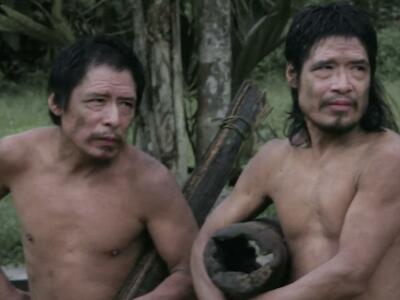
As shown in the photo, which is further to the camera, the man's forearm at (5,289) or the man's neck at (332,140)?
the man's forearm at (5,289)

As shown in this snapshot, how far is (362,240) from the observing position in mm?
3863

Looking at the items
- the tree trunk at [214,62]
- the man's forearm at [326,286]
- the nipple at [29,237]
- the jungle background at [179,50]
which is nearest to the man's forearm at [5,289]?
the nipple at [29,237]

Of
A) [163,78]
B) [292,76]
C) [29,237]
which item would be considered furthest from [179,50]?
[292,76]

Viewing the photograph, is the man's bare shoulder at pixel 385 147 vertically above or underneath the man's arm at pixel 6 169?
above

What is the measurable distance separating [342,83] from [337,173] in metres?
0.29

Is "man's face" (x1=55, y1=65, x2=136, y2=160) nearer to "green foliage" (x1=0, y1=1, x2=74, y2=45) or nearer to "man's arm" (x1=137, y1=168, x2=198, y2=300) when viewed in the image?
"man's arm" (x1=137, y1=168, x2=198, y2=300)

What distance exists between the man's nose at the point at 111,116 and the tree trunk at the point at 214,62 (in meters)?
1.91

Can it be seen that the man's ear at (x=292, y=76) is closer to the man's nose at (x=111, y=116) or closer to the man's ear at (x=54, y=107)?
the man's nose at (x=111, y=116)

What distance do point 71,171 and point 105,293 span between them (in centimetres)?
46

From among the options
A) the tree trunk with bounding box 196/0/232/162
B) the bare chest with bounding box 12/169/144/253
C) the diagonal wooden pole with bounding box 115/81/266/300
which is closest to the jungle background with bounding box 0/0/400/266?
the tree trunk with bounding box 196/0/232/162

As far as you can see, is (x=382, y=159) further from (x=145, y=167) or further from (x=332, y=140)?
(x=145, y=167)

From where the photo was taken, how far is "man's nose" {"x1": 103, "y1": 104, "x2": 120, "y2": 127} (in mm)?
4293

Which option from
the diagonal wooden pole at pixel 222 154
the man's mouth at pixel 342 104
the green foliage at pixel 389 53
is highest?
the man's mouth at pixel 342 104

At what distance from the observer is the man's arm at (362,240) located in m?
3.86
